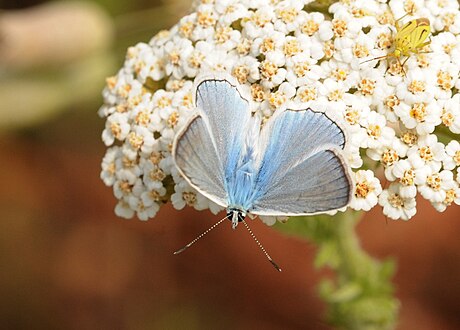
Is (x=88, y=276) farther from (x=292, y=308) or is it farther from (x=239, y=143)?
(x=239, y=143)

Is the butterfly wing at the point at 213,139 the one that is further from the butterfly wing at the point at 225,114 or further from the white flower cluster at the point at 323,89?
the white flower cluster at the point at 323,89

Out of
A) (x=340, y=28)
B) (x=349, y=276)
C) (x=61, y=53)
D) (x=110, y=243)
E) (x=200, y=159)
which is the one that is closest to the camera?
(x=200, y=159)

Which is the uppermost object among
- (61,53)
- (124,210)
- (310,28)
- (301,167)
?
(310,28)

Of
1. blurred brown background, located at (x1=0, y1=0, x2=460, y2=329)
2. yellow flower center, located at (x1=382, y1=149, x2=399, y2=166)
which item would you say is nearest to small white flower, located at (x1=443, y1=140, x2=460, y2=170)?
yellow flower center, located at (x1=382, y1=149, x2=399, y2=166)

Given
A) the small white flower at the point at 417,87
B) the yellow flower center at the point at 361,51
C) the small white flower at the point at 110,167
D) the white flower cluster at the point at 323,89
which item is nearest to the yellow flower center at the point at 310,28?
the white flower cluster at the point at 323,89

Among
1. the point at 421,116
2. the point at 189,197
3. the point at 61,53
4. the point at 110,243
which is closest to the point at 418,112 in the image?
the point at 421,116

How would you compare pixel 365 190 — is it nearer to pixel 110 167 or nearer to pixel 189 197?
pixel 189 197

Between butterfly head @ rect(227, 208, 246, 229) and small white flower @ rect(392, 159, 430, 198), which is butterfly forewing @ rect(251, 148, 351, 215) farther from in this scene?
small white flower @ rect(392, 159, 430, 198)
